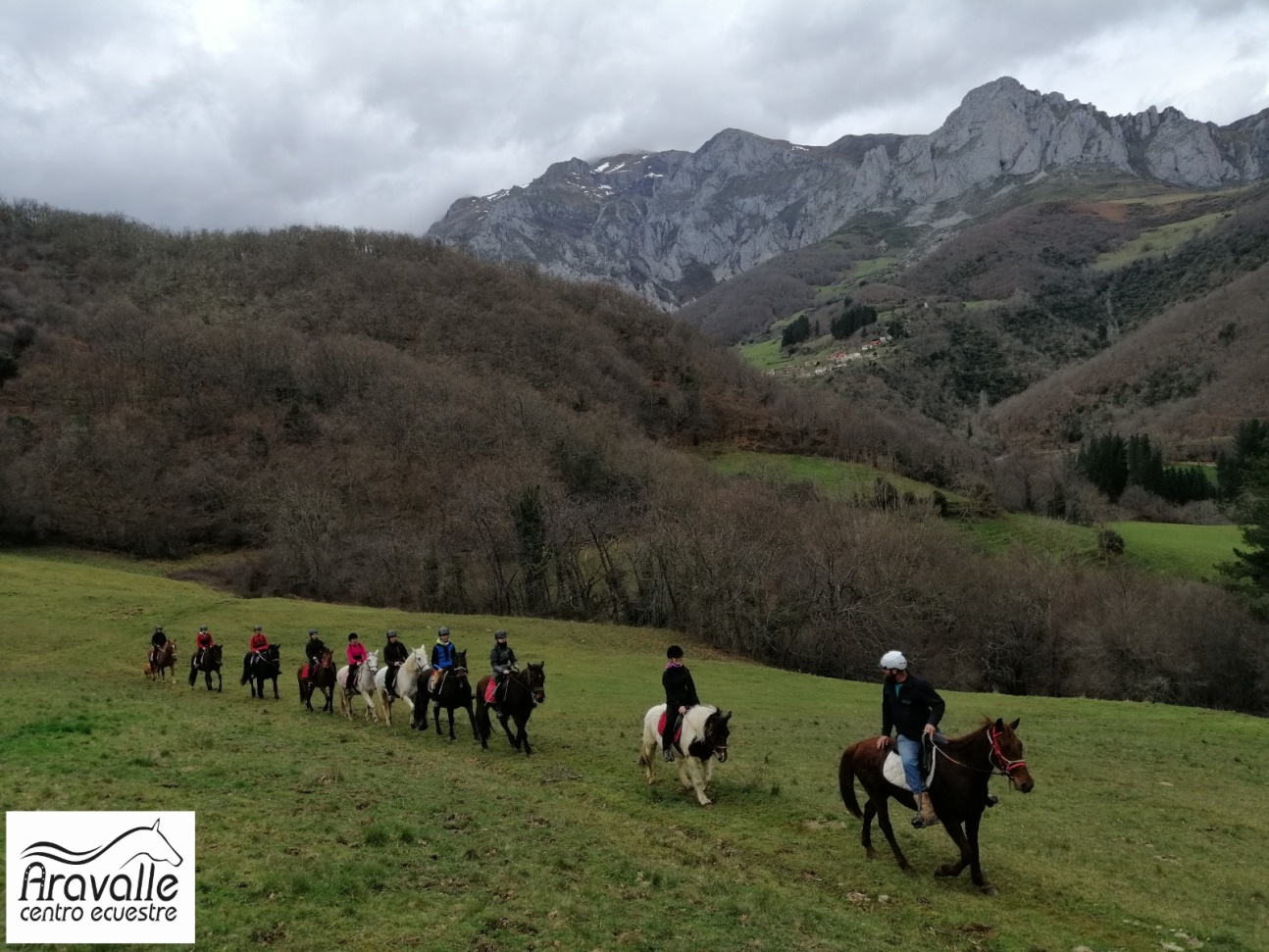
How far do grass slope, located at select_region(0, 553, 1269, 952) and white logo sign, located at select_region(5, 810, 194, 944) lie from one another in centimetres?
40

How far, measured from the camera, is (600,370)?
140500 millimetres

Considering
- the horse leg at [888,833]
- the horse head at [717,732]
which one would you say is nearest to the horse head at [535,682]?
the horse head at [717,732]

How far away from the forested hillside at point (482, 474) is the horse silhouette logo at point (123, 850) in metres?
48.4

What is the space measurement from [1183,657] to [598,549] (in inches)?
1754

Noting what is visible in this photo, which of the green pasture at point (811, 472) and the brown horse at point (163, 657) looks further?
the green pasture at point (811, 472)

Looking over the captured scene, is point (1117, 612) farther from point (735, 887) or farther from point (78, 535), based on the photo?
point (78, 535)

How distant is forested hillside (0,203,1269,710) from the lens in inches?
2251

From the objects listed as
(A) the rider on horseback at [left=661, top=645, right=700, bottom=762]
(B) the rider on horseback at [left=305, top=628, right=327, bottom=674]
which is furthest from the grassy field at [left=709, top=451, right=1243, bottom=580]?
(A) the rider on horseback at [left=661, top=645, right=700, bottom=762]

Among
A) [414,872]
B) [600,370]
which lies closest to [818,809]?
[414,872]

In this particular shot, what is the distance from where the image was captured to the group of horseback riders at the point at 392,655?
814 inches

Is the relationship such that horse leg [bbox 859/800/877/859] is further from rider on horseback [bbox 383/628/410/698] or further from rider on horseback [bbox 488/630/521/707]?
rider on horseback [bbox 383/628/410/698]

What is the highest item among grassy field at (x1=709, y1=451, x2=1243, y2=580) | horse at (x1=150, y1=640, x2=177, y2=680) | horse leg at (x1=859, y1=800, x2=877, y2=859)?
grassy field at (x1=709, y1=451, x2=1243, y2=580)

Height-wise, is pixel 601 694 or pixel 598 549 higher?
pixel 598 549

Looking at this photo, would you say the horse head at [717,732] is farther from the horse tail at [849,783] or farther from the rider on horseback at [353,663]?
the rider on horseback at [353,663]
